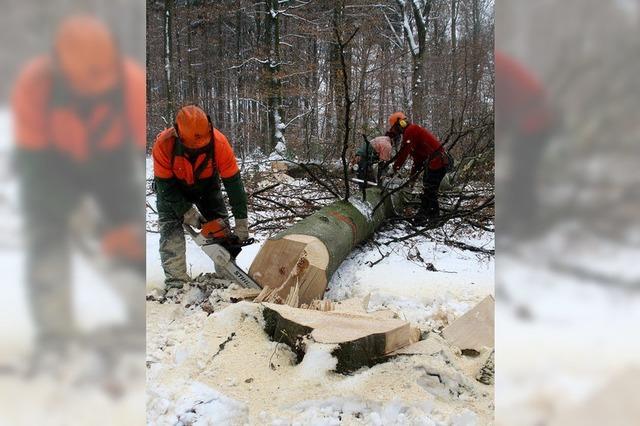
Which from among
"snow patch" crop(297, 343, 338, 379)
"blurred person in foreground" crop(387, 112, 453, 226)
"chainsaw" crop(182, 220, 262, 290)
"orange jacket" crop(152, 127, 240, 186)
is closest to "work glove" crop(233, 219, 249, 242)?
"chainsaw" crop(182, 220, 262, 290)

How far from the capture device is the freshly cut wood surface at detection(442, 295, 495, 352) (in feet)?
8.05

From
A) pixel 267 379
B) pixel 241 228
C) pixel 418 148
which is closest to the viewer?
pixel 267 379

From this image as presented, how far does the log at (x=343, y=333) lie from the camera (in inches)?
80.4
